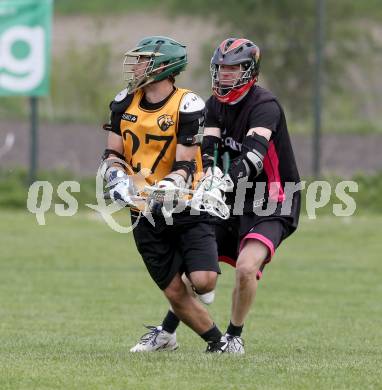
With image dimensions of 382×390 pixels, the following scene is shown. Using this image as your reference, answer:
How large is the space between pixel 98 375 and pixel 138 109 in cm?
194

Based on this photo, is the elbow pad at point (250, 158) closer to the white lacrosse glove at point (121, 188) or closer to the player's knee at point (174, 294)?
the white lacrosse glove at point (121, 188)

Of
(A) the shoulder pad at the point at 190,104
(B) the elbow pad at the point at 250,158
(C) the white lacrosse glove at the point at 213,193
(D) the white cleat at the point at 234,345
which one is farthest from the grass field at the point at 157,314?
(A) the shoulder pad at the point at 190,104

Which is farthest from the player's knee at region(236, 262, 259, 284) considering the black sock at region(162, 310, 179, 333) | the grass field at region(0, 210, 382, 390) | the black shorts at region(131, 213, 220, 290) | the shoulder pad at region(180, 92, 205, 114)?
the shoulder pad at region(180, 92, 205, 114)

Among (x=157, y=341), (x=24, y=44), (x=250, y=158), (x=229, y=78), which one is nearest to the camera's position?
(x=250, y=158)

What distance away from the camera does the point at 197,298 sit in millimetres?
8648

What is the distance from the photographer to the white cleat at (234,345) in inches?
333

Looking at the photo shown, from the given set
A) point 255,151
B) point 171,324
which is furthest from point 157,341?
point 255,151

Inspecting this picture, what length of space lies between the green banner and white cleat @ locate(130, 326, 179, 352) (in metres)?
11.5

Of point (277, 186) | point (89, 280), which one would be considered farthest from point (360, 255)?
point (277, 186)

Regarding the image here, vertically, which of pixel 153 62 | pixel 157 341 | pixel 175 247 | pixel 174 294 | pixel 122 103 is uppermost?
pixel 153 62

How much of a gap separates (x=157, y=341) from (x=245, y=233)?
1.05 metres

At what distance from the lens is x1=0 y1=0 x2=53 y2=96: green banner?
64.8ft

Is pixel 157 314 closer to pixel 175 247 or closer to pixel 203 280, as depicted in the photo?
pixel 175 247

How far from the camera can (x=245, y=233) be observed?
865 centimetres
